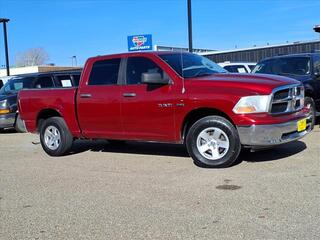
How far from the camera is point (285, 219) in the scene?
16.2 ft

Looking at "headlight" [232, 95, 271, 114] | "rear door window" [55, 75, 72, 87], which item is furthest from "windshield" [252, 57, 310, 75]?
"rear door window" [55, 75, 72, 87]

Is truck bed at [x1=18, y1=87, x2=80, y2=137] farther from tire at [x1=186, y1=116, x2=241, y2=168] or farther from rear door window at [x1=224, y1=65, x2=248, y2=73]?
rear door window at [x1=224, y1=65, x2=248, y2=73]

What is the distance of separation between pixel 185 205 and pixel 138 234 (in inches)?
40.3

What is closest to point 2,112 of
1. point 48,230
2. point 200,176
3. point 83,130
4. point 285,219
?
point 83,130

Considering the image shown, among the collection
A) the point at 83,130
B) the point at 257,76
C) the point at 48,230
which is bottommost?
the point at 48,230

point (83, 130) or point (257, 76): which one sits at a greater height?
point (257, 76)

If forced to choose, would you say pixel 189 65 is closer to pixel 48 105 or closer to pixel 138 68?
pixel 138 68

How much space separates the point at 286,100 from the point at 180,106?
1600 mm

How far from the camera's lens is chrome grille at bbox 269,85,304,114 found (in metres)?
7.17

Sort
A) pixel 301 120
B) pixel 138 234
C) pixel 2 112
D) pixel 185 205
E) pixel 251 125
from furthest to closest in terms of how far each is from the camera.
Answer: pixel 2 112 < pixel 301 120 < pixel 251 125 < pixel 185 205 < pixel 138 234

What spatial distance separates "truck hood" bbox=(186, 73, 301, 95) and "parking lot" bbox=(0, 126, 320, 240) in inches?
47.0

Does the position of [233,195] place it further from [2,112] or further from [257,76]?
[2,112]

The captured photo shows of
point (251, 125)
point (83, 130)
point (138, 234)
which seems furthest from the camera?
point (83, 130)

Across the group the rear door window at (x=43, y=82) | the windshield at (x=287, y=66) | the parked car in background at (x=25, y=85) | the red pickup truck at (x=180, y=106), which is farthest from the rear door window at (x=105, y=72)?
the rear door window at (x=43, y=82)
